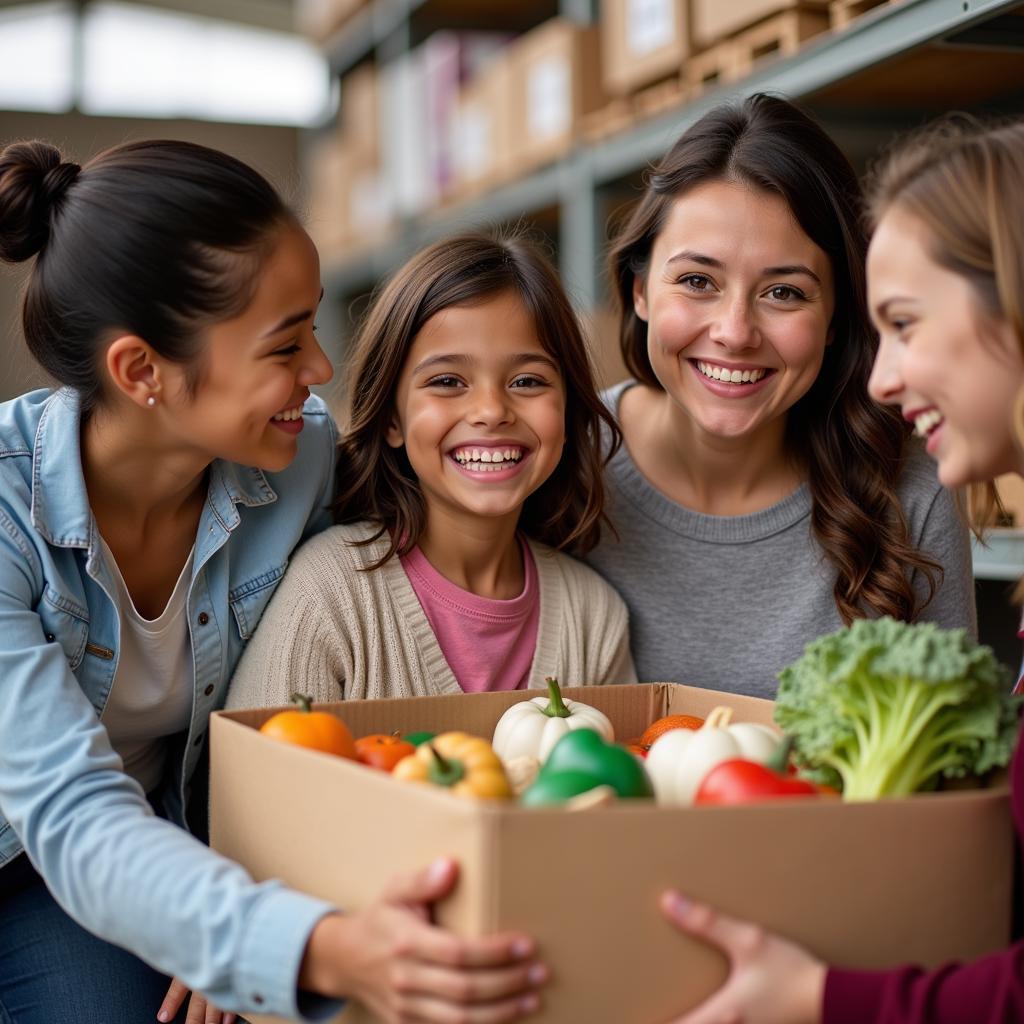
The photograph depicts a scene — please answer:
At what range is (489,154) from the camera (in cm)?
357

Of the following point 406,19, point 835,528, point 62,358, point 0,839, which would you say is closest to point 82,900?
point 0,839

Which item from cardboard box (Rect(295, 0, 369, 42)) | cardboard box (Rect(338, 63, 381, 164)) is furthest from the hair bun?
cardboard box (Rect(295, 0, 369, 42))

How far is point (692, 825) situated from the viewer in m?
0.87

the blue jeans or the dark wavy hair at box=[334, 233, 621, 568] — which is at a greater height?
the dark wavy hair at box=[334, 233, 621, 568]

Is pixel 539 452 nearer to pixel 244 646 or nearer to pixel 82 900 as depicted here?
pixel 244 646

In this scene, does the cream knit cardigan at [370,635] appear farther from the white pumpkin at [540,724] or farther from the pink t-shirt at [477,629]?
the white pumpkin at [540,724]

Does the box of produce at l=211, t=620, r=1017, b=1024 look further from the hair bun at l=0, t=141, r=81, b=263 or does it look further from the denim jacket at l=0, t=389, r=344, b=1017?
the hair bun at l=0, t=141, r=81, b=263

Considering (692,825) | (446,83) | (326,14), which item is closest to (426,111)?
(446,83)

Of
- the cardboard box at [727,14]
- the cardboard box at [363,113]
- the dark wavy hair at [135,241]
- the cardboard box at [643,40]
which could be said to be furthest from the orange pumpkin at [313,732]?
the cardboard box at [363,113]

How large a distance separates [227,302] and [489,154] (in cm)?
240

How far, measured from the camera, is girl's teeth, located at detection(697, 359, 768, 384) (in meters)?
1.65

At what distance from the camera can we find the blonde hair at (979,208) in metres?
1.01

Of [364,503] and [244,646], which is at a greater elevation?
[364,503]

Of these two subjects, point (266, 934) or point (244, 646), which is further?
point (244, 646)
